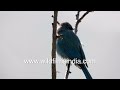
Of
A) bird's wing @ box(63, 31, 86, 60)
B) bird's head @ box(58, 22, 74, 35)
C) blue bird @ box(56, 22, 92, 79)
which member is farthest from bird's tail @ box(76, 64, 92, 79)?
bird's head @ box(58, 22, 74, 35)

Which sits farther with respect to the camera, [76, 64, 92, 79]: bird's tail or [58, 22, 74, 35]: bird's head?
[58, 22, 74, 35]: bird's head

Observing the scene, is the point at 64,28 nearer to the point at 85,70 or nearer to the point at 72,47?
the point at 72,47

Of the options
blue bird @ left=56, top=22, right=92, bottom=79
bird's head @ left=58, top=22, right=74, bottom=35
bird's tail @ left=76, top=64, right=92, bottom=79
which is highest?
bird's head @ left=58, top=22, right=74, bottom=35

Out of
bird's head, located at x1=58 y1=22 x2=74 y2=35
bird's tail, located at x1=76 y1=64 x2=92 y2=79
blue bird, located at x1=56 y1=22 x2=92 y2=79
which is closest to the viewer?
bird's tail, located at x1=76 y1=64 x2=92 y2=79

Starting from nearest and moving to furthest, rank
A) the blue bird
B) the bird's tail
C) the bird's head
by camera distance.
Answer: the bird's tail → the blue bird → the bird's head

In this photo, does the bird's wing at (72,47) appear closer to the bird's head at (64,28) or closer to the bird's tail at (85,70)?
the bird's head at (64,28)

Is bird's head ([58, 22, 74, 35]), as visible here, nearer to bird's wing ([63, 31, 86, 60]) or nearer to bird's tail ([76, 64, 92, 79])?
bird's wing ([63, 31, 86, 60])

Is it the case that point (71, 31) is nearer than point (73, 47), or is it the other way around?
point (73, 47)

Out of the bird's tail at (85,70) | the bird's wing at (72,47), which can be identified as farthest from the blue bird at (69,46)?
the bird's tail at (85,70)

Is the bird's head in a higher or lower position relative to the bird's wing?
higher
